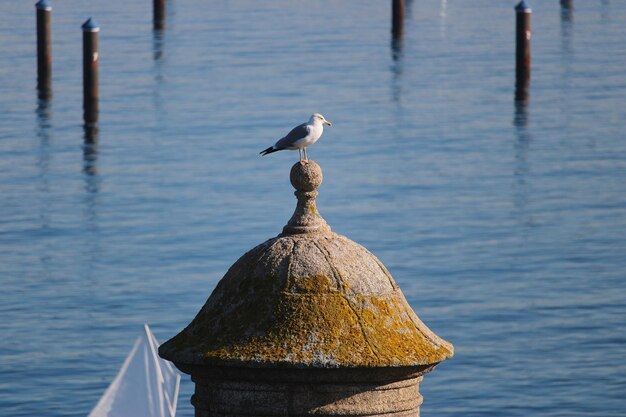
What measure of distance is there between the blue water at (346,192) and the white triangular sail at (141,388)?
7.34 feet

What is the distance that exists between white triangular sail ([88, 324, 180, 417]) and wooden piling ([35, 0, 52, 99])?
26.6 metres

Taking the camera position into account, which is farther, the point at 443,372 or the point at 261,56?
the point at 261,56

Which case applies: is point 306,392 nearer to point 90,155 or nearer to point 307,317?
point 307,317

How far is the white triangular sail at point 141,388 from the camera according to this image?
20297mm

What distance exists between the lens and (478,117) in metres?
48.1

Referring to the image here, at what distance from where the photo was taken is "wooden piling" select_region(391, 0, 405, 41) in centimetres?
6144

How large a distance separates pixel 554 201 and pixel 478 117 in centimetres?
1130

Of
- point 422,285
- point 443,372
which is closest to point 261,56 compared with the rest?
point 422,285

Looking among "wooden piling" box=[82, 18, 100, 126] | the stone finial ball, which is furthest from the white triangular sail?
"wooden piling" box=[82, 18, 100, 126]

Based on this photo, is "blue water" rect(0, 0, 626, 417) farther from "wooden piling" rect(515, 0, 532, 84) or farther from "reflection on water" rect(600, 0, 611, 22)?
"reflection on water" rect(600, 0, 611, 22)

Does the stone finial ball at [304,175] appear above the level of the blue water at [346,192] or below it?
above

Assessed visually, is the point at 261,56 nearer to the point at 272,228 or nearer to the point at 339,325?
the point at 272,228

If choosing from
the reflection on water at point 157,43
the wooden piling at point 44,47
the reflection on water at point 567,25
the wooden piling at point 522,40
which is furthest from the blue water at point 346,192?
the wooden piling at point 522,40

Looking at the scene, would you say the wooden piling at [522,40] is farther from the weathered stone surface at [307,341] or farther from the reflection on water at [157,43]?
the weathered stone surface at [307,341]
